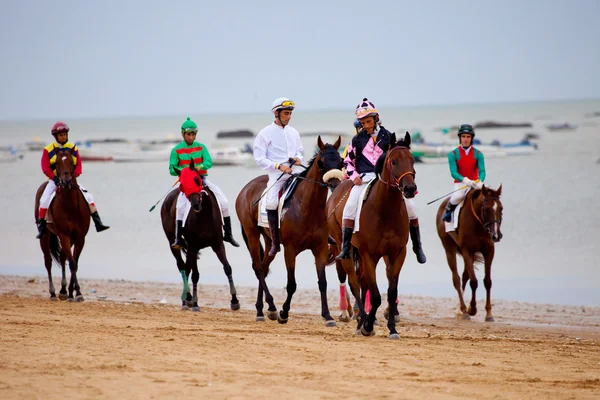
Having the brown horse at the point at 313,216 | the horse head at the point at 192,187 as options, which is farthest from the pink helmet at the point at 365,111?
the horse head at the point at 192,187

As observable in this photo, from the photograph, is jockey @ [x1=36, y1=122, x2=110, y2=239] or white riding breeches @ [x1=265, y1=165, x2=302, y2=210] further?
jockey @ [x1=36, y1=122, x2=110, y2=239]

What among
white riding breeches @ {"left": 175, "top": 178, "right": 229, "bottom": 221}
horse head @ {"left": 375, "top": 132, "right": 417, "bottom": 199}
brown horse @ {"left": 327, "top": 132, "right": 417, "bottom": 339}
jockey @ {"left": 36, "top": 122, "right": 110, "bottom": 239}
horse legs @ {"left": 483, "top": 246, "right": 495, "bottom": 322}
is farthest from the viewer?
jockey @ {"left": 36, "top": 122, "right": 110, "bottom": 239}

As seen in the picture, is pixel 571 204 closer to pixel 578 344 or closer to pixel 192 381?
pixel 578 344

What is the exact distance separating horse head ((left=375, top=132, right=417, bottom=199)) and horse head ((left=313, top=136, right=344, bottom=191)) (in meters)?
1.13

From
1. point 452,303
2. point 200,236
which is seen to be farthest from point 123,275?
point 452,303

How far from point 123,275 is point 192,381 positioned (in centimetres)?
1290

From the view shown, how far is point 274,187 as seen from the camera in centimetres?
1305

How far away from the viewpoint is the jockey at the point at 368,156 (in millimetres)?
11202

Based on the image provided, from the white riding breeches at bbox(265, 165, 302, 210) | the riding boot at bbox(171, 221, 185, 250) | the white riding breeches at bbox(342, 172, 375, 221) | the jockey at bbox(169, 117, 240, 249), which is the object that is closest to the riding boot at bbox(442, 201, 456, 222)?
the white riding breeches at bbox(265, 165, 302, 210)

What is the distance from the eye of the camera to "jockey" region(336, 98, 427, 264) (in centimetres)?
1120

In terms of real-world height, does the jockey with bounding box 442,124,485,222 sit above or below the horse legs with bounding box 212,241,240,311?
above

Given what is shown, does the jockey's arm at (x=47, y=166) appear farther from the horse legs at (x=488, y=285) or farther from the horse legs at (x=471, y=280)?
the horse legs at (x=488, y=285)

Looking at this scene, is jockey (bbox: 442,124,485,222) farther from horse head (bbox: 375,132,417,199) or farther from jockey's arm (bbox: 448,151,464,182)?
horse head (bbox: 375,132,417,199)

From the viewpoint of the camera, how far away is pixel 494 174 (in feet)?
161
